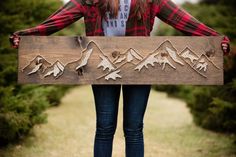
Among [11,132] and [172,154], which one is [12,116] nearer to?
[11,132]

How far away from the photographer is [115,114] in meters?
3.28

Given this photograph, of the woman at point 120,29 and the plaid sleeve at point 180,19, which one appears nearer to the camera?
the woman at point 120,29

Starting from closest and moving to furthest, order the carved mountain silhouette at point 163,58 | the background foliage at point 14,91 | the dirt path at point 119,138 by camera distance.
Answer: the carved mountain silhouette at point 163,58 → the background foliage at point 14,91 → the dirt path at point 119,138

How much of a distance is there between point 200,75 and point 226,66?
248 centimetres

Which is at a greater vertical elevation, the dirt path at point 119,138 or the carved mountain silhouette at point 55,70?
the carved mountain silhouette at point 55,70

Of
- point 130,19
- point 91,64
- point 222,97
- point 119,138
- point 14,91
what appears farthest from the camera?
point 119,138

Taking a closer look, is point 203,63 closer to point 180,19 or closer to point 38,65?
point 180,19

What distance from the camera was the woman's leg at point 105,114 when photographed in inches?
127

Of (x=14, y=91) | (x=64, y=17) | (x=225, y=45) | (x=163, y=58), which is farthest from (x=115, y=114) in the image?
(x=14, y=91)

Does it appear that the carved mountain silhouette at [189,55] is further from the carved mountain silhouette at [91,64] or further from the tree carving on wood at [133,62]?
the carved mountain silhouette at [91,64]

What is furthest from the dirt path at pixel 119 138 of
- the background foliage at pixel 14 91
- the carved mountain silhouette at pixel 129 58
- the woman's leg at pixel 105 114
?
the carved mountain silhouette at pixel 129 58

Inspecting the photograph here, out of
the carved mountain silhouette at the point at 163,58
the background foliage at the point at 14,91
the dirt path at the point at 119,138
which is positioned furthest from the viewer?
the dirt path at the point at 119,138

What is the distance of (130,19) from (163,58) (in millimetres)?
366

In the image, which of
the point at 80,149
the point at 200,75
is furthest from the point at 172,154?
the point at 200,75
